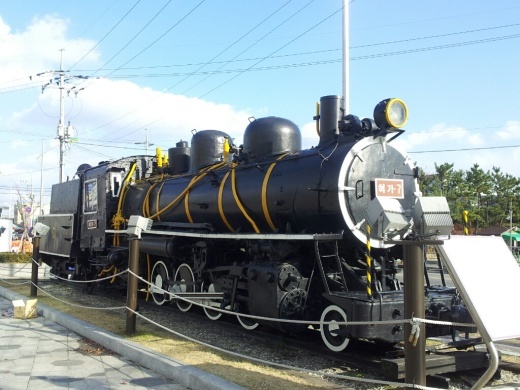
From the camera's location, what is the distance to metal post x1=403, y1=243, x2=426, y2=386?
3.79 metres

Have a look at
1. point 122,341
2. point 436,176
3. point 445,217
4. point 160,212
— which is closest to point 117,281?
point 160,212

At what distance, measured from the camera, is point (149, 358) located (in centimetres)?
589

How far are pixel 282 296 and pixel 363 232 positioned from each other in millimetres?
1336

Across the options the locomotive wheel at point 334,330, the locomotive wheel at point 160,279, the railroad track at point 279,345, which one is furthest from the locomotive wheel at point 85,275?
the locomotive wheel at point 334,330

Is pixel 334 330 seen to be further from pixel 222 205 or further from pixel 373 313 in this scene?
pixel 222 205

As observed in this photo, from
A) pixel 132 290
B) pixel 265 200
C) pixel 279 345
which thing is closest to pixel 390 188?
pixel 265 200

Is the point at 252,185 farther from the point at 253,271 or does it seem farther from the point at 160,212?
the point at 160,212

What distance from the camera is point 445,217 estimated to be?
5.05 meters

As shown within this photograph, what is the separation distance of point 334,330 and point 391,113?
2915 mm

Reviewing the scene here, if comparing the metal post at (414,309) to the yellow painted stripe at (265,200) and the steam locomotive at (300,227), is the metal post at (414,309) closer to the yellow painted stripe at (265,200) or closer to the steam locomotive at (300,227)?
the steam locomotive at (300,227)

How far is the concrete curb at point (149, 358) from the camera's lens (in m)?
4.93

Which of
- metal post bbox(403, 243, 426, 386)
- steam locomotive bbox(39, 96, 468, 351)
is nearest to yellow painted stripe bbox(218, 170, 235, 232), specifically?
steam locomotive bbox(39, 96, 468, 351)

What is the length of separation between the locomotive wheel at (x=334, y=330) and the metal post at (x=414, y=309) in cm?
218

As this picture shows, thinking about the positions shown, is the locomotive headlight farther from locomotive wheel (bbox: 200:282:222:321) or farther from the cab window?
the cab window
